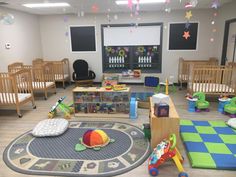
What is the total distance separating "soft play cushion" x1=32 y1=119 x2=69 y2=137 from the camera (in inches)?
128

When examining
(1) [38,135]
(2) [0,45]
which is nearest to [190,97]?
(1) [38,135]

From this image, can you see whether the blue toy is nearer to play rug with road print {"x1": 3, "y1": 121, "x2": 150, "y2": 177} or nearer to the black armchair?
play rug with road print {"x1": 3, "y1": 121, "x2": 150, "y2": 177}

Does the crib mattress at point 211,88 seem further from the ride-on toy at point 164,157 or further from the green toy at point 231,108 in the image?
the ride-on toy at point 164,157

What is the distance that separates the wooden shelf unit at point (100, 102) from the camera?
13.3ft

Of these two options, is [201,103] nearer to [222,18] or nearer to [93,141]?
[93,141]

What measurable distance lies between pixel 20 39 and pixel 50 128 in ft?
11.5

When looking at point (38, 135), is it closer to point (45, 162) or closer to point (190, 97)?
point (45, 162)

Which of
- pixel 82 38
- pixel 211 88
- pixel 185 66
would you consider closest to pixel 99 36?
pixel 82 38

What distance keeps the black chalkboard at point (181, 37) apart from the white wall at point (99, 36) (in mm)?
130

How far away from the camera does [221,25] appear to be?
5.61 meters

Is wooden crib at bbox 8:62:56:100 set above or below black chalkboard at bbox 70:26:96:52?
below

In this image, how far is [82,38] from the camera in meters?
6.65

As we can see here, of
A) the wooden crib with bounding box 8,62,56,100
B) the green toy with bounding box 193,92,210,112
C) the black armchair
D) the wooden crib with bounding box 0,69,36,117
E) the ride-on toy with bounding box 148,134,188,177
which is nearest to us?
the ride-on toy with bounding box 148,134,188,177

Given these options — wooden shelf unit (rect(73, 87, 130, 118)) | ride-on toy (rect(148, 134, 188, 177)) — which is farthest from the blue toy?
ride-on toy (rect(148, 134, 188, 177))
